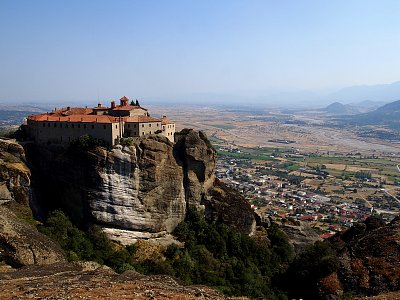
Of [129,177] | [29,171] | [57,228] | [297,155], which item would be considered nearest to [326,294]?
[129,177]

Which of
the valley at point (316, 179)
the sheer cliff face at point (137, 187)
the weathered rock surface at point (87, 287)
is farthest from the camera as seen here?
the valley at point (316, 179)

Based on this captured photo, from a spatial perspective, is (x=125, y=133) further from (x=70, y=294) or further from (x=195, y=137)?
(x=70, y=294)

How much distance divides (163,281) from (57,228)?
63.9 ft

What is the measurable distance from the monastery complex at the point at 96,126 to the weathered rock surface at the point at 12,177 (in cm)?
399

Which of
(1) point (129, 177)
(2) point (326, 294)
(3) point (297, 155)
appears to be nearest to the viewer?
(2) point (326, 294)

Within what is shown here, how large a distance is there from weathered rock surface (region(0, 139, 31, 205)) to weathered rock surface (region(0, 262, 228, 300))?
17.8m

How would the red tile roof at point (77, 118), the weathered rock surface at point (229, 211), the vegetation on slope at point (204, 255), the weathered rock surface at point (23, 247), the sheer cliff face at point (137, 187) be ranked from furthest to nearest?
the weathered rock surface at point (229, 211) → the red tile roof at point (77, 118) → the sheer cliff face at point (137, 187) → the vegetation on slope at point (204, 255) → the weathered rock surface at point (23, 247)

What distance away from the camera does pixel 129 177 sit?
40.1m

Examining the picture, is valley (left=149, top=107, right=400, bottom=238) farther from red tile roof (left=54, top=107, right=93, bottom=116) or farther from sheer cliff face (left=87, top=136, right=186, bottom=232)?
red tile roof (left=54, top=107, right=93, bottom=116)

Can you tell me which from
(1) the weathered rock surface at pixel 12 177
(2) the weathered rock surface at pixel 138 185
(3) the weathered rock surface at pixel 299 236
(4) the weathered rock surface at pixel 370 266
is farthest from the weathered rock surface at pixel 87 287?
(3) the weathered rock surface at pixel 299 236


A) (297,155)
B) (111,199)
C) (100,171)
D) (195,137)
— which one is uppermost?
(195,137)

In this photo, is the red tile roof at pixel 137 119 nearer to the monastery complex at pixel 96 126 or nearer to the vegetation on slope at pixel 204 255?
the monastery complex at pixel 96 126

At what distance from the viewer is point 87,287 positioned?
17969 mm

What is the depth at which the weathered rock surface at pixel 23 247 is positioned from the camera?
24.8m
